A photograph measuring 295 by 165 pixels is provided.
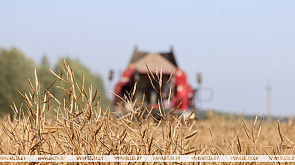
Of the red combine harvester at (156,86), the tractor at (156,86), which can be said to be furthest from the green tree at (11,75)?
the red combine harvester at (156,86)

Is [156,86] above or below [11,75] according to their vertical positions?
below

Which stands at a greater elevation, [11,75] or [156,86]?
[11,75]

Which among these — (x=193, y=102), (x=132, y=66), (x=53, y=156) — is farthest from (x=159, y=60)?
(x=53, y=156)

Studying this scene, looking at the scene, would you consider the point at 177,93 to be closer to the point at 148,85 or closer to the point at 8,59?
the point at 148,85

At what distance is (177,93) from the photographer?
1536 centimetres

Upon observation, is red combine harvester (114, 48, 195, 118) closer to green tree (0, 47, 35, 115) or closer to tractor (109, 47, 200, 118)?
tractor (109, 47, 200, 118)

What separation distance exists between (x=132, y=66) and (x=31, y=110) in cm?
1340

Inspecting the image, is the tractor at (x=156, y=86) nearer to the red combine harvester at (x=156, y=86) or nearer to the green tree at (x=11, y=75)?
the red combine harvester at (x=156, y=86)

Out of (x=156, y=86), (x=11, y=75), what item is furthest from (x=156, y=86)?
(x=11, y=75)

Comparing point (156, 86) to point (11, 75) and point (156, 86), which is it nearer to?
point (156, 86)

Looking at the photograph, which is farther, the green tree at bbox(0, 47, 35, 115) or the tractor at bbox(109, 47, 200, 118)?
the tractor at bbox(109, 47, 200, 118)

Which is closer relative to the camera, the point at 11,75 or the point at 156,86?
the point at 156,86

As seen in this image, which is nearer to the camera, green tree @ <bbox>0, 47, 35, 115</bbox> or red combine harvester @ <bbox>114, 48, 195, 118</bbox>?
green tree @ <bbox>0, 47, 35, 115</bbox>

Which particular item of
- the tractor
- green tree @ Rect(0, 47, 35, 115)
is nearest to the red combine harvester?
the tractor
